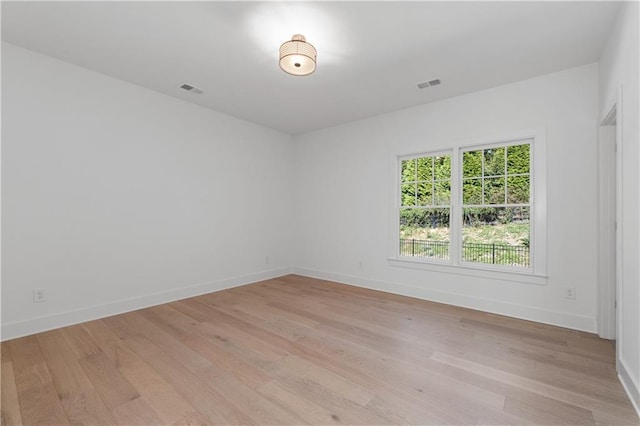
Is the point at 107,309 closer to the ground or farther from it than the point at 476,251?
closer to the ground

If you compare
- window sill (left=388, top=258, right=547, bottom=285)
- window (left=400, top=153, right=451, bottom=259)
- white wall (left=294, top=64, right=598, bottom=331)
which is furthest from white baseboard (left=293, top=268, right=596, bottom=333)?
window (left=400, top=153, right=451, bottom=259)

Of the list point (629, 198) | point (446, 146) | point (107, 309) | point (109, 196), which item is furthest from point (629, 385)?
point (109, 196)

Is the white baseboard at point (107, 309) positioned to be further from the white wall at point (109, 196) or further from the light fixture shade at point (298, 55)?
the light fixture shade at point (298, 55)

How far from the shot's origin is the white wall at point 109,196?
2803 millimetres

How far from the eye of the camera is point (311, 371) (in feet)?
7.13

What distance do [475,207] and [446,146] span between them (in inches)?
35.3

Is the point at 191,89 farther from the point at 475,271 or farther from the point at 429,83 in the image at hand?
the point at 475,271

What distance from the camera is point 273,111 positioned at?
4.46 meters

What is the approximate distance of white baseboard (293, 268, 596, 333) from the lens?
2.99 m

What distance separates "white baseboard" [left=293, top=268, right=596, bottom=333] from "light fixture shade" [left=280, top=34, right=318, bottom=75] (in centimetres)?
318

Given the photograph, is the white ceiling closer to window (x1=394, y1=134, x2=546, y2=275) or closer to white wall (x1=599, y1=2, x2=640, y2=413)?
white wall (x1=599, y1=2, x2=640, y2=413)

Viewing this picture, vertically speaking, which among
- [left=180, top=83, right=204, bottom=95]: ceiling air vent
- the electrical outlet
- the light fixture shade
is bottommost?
the electrical outlet

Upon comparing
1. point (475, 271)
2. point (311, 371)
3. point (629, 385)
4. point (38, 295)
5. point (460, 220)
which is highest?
point (460, 220)

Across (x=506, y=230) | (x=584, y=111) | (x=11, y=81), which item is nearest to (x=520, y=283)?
(x=506, y=230)
